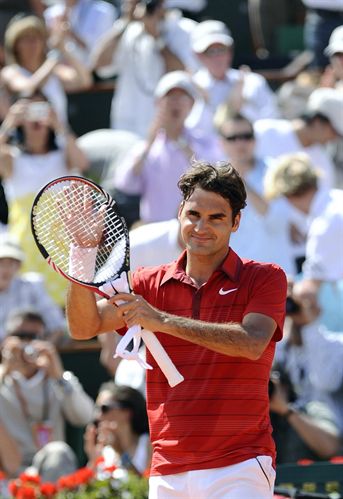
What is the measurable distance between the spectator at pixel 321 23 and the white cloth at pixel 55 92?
2.23 m

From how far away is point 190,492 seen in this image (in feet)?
14.9

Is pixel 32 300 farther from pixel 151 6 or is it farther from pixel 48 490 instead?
pixel 151 6

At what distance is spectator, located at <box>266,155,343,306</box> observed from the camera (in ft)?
27.8

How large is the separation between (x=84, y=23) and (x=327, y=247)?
16.4 feet

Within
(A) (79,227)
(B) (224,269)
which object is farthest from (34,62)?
(B) (224,269)

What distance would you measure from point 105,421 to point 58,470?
1.21 feet

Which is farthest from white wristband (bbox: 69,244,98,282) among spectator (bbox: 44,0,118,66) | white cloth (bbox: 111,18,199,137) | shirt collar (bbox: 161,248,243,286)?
spectator (bbox: 44,0,118,66)

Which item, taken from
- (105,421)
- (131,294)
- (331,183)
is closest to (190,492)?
(131,294)

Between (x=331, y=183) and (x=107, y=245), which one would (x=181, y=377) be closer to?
(x=107, y=245)

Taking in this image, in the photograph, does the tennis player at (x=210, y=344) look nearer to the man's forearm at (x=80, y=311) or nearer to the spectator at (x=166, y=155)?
the man's forearm at (x=80, y=311)

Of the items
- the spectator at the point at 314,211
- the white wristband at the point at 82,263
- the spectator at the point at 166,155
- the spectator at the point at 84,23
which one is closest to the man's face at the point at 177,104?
the spectator at the point at 166,155

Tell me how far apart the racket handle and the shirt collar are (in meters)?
0.24

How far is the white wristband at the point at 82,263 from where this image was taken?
460 centimetres

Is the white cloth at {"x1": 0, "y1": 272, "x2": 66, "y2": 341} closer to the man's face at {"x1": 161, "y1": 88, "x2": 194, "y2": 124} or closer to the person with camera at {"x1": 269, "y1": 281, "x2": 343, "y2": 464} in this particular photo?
the man's face at {"x1": 161, "y1": 88, "x2": 194, "y2": 124}
